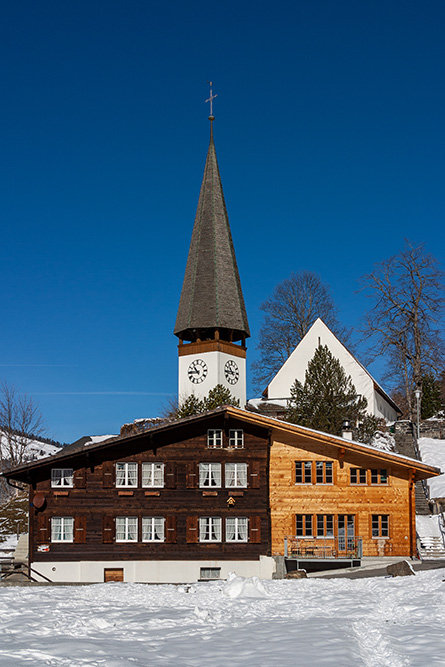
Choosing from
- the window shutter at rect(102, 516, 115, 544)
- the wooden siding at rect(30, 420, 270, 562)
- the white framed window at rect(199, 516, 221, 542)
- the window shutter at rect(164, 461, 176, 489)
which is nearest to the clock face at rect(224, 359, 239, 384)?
the wooden siding at rect(30, 420, 270, 562)

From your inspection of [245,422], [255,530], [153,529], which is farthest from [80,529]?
[245,422]

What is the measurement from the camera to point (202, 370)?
68625 millimetres

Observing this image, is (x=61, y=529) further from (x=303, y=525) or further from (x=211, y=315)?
(x=211, y=315)

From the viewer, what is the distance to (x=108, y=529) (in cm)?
3369

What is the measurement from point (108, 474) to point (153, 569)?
4440 mm

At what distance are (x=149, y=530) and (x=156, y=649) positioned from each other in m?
19.4

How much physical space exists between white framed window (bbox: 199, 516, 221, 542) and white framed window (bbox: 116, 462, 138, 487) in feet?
11.0

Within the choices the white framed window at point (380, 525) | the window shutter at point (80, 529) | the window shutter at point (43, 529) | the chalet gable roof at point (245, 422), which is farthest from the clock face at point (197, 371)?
the white framed window at point (380, 525)

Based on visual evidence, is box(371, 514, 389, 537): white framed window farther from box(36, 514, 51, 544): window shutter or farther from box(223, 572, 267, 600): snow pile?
box(36, 514, 51, 544): window shutter

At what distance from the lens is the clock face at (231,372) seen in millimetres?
68750

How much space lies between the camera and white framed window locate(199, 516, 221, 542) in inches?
1332

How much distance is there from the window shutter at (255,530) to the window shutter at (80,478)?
743cm

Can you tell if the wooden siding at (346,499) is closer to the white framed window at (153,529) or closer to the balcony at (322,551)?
the balcony at (322,551)

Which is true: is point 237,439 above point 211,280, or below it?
below
